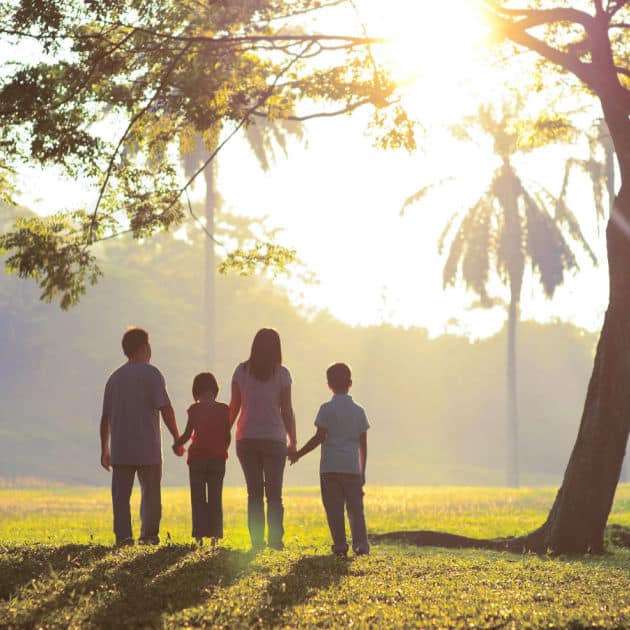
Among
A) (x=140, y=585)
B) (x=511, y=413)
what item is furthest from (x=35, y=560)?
(x=511, y=413)

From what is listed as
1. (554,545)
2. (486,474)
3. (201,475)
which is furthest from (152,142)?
Answer: (486,474)

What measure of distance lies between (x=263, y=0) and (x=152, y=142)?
2339 mm

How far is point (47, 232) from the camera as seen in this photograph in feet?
44.7

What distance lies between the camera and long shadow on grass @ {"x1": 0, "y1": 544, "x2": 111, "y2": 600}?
810 centimetres

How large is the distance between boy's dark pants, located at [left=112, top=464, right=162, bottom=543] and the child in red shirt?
33 centimetres

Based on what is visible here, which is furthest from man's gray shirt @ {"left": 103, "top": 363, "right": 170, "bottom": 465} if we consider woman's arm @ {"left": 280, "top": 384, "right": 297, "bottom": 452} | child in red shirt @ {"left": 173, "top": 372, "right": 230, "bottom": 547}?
woman's arm @ {"left": 280, "top": 384, "right": 297, "bottom": 452}

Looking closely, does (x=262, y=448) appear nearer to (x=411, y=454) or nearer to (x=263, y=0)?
(x=263, y=0)

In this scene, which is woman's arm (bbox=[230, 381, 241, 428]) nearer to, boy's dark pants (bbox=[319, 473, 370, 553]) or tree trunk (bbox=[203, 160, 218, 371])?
boy's dark pants (bbox=[319, 473, 370, 553])

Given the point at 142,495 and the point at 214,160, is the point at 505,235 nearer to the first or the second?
the point at 214,160

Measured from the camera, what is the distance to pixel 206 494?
34.8ft

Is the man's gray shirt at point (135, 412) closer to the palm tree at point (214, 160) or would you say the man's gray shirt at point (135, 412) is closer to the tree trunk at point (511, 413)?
the palm tree at point (214, 160)

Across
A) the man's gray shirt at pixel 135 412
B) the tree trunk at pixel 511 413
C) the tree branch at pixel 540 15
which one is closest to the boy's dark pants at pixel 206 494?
the man's gray shirt at pixel 135 412

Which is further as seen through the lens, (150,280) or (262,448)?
(150,280)

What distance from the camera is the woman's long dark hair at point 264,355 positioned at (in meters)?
10.0
